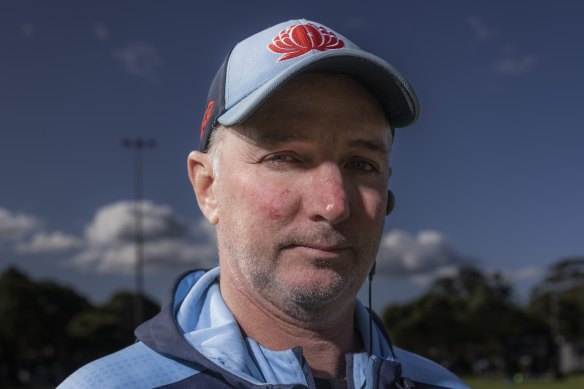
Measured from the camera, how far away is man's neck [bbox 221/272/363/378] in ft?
7.09

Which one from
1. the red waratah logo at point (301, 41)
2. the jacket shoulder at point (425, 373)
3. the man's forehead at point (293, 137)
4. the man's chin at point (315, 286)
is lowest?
the jacket shoulder at point (425, 373)

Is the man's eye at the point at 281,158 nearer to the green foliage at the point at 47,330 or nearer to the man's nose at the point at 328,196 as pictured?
the man's nose at the point at 328,196

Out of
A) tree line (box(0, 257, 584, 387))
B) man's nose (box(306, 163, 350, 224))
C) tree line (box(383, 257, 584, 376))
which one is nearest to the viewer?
man's nose (box(306, 163, 350, 224))

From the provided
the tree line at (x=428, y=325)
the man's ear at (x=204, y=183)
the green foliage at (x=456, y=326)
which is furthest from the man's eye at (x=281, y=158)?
the green foliage at (x=456, y=326)

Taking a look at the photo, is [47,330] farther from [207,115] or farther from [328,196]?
[328,196]

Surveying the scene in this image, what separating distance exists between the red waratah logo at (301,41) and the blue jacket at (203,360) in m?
0.79

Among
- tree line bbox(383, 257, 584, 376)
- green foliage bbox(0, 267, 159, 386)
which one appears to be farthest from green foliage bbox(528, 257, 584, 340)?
green foliage bbox(0, 267, 159, 386)

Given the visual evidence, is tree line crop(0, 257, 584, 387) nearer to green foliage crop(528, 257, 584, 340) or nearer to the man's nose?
green foliage crop(528, 257, 584, 340)

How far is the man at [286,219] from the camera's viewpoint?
80.2 inches

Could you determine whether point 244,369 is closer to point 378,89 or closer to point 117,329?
point 378,89

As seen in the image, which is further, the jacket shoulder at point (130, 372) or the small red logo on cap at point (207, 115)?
the small red logo on cap at point (207, 115)

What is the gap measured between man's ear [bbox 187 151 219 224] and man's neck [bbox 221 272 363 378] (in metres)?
0.23

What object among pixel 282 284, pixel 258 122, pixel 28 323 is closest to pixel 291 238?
pixel 282 284

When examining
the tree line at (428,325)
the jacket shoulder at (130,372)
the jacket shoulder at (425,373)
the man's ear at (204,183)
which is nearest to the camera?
the jacket shoulder at (130,372)
